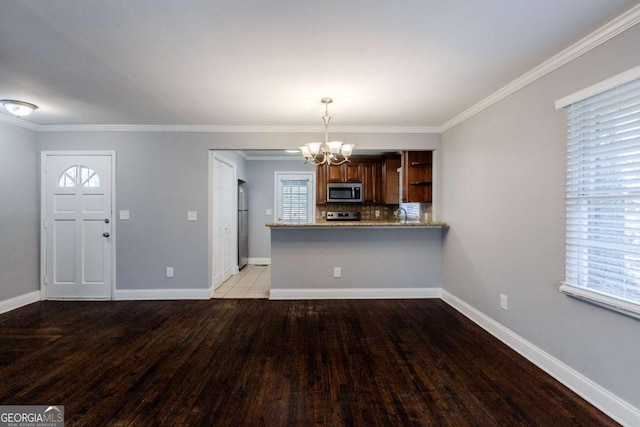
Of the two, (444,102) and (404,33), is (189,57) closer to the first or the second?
(404,33)

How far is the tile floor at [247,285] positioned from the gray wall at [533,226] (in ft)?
9.39

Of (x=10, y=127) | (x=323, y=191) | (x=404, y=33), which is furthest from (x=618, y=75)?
(x=10, y=127)

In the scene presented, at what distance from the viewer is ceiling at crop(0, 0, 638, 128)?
166cm

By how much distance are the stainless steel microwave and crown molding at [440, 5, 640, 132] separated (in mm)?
2751

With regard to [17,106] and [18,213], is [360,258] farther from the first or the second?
[18,213]

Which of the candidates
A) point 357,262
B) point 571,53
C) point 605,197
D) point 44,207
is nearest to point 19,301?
point 44,207

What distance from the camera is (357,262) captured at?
164 inches

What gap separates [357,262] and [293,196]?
2.95 metres

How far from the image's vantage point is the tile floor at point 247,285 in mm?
4337

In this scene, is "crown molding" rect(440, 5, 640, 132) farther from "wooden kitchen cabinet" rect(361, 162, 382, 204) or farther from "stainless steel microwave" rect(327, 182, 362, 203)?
"stainless steel microwave" rect(327, 182, 362, 203)

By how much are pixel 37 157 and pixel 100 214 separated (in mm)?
1130

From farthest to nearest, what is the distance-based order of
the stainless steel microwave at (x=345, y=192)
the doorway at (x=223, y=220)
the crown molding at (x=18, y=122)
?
the stainless steel microwave at (x=345, y=192), the doorway at (x=223, y=220), the crown molding at (x=18, y=122)

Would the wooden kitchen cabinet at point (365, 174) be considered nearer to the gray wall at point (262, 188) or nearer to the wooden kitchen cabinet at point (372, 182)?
the wooden kitchen cabinet at point (372, 182)

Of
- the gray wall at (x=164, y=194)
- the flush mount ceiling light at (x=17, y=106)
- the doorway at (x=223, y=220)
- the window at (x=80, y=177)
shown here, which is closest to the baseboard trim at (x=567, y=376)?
the gray wall at (x=164, y=194)
